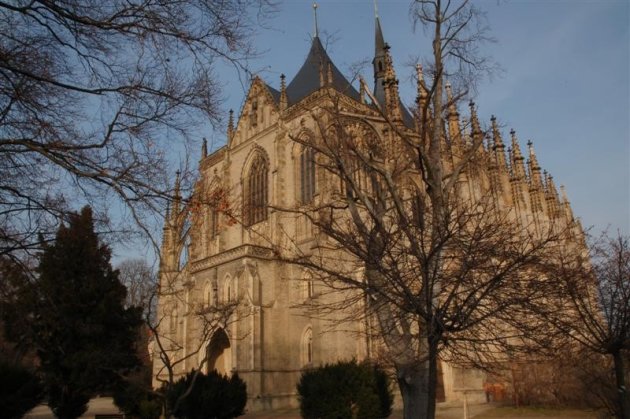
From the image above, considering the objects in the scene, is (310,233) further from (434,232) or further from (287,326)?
(434,232)

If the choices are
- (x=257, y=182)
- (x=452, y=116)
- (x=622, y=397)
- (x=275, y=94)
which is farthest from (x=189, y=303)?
(x=275, y=94)

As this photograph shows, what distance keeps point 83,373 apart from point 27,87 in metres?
13.5

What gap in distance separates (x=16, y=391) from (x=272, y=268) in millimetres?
13180

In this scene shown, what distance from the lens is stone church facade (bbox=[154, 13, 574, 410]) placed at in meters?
24.0

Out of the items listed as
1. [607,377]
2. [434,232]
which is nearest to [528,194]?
[607,377]

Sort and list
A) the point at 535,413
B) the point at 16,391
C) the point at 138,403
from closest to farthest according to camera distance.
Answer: the point at 16,391 < the point at 138,403 < the point at 535,413

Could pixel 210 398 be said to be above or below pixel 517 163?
below

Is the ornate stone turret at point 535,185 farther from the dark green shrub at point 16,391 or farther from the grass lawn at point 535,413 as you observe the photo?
the dark green shrub at point 16,391

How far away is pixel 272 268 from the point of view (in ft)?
89.6

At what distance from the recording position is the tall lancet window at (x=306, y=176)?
28453 mm

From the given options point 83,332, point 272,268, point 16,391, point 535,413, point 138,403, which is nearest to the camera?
point 16,391

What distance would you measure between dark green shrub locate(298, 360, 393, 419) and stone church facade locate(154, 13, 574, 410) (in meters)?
4.26

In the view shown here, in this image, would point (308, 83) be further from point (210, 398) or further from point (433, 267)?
point (433, 267)

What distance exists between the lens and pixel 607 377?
14320mm
